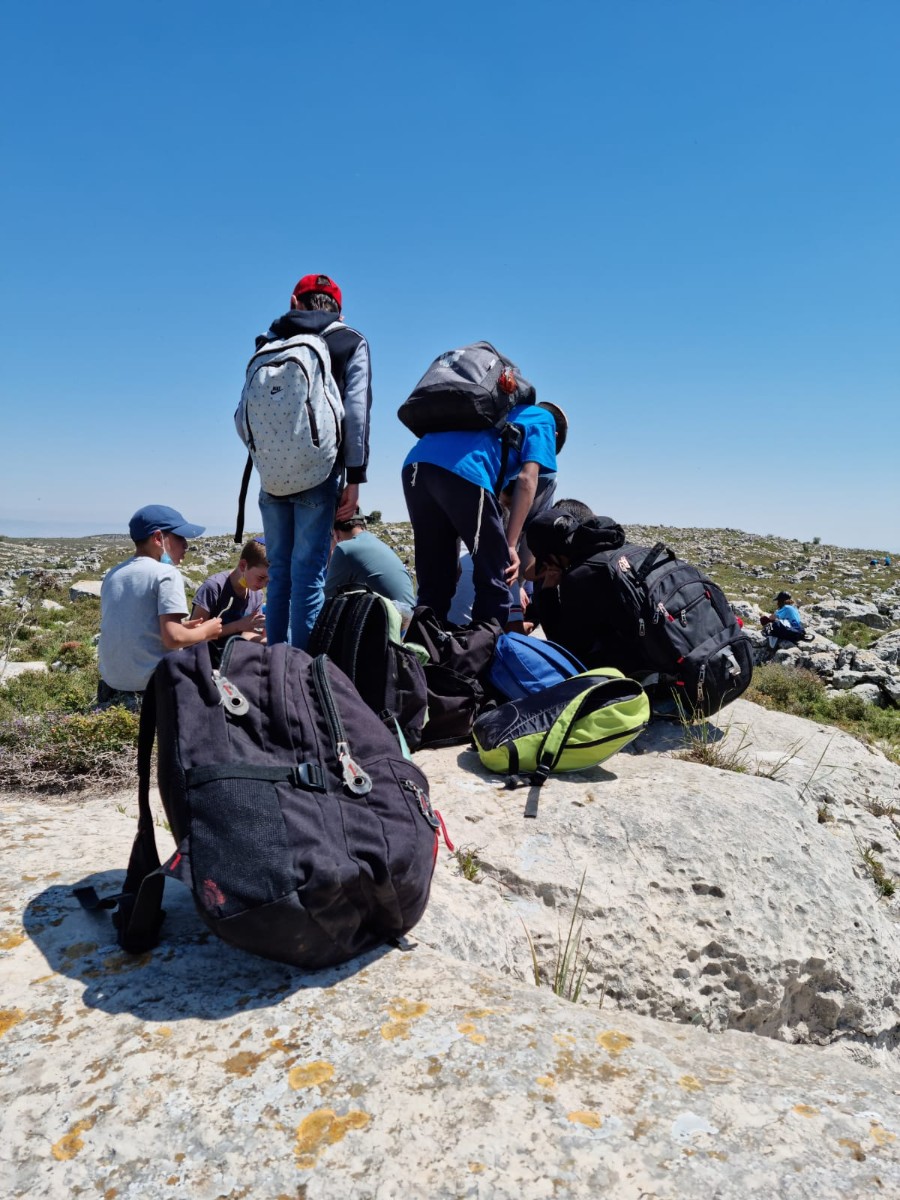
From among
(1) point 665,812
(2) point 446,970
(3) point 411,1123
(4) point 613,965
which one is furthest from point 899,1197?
(1) point 665,812

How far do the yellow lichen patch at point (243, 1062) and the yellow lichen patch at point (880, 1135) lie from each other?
1496 millimetres

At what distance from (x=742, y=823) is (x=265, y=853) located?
9.34 ft

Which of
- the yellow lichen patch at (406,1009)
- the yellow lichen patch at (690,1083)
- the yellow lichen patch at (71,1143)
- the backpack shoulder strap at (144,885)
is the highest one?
the backpack shoulder strap at (144,885)

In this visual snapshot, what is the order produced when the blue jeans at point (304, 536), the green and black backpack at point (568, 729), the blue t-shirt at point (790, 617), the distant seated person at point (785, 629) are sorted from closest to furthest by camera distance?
the green and black backpack at point (568, 729)
the blue jeans at point (304, 536)
the distant seated person at point (785, 629)
the blue t-shirt at point (790, 617)

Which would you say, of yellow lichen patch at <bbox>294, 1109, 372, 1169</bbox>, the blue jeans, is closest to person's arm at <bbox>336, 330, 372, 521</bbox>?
the blue jeans

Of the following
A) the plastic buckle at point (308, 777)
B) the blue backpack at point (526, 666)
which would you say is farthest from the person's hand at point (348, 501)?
the plastic buckle at point (308, 777)

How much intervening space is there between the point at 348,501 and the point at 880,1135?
13.6 ft

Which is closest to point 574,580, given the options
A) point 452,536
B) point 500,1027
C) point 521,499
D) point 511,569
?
point 511,569

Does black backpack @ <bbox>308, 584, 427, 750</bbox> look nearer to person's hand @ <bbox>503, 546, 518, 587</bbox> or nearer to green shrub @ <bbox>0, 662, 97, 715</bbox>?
person's hand @ <bbox>503, 546, 518, 587</bbox>

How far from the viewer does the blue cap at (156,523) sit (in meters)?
5.43

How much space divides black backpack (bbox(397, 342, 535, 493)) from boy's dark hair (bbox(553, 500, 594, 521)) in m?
0.59

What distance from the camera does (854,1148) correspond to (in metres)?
1.64

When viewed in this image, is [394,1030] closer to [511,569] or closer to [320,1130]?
[320,1130]

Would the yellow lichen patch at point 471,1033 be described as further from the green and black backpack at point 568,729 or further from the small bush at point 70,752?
the small bush at point 70,752
